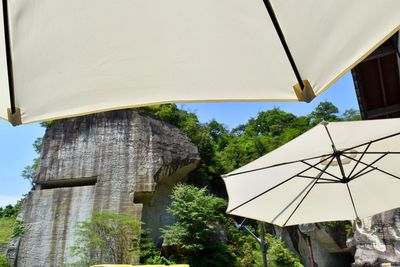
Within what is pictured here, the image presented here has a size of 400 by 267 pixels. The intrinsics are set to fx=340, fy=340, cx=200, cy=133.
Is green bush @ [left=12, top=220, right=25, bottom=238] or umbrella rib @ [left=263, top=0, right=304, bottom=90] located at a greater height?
green bush @ [left=12, top=220, right=25, bottom=238]

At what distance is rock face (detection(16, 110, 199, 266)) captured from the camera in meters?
12.0

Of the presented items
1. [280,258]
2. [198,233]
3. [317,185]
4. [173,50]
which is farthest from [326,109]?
[173,50]

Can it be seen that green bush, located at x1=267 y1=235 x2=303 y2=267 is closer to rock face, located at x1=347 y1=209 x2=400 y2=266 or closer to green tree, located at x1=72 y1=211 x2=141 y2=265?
rock face, located at x1=347 y1=209 x2=400 y2=266

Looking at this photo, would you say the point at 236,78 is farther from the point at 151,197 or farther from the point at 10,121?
the point at 151,197

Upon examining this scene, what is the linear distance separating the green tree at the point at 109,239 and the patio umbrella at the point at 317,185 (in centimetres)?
891

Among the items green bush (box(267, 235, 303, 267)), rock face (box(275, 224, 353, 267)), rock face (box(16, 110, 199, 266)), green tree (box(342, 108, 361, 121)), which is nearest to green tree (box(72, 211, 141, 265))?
rock face (box(16, 110, 199, 266))

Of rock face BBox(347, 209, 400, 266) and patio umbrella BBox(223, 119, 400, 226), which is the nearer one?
patio umbrella BBox(223, 119, 400, 226)

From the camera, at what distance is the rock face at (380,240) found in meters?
7.29

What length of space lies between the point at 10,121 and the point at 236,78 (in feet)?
2.43

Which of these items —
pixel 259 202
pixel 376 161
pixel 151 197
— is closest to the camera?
pixel 376 161

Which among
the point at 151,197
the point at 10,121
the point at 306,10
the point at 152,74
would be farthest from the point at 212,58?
the point at 151,197

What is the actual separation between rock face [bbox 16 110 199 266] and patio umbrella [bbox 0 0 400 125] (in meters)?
11.2

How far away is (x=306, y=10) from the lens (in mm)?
903

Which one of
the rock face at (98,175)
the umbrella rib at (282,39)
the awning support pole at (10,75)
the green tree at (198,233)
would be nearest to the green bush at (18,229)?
the rock face at (98,175)
